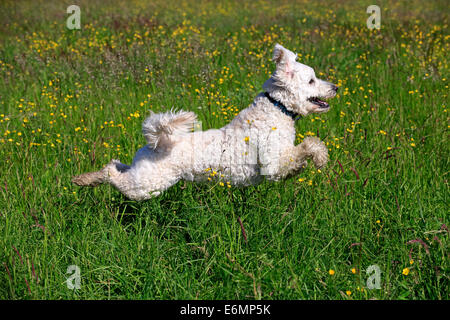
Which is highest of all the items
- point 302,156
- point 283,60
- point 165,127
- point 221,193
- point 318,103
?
point 283,60

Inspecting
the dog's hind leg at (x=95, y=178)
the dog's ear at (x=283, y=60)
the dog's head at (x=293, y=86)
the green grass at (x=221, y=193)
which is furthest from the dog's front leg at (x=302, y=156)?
the dog's hind leg at (x=95, y=178)

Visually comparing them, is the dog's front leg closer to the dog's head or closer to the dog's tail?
the dog's head

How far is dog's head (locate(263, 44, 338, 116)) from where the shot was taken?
3.89 metres

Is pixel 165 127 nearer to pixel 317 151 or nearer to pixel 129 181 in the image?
pixel 129 181

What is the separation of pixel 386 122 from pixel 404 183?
159cm

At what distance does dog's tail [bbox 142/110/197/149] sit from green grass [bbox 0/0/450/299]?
515mm

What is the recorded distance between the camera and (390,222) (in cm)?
344

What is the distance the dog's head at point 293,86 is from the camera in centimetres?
389

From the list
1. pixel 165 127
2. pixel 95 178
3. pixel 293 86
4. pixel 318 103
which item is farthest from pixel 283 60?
pixel 95 178

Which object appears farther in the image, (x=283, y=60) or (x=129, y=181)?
(x=283, y=60)

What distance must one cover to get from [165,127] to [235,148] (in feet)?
2.06

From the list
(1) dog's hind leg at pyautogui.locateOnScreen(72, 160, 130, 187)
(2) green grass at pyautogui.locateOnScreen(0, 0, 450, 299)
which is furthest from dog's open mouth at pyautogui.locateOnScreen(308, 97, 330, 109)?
(1) dog's hind leg at pyautogui.locateOnScreen(72, 160, 130, 187)

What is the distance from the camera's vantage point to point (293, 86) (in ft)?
12.8
